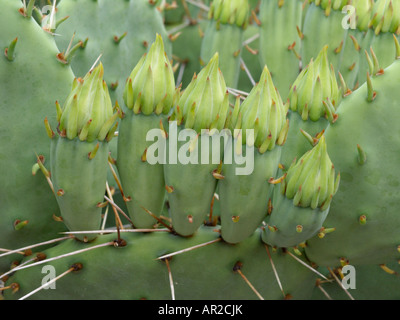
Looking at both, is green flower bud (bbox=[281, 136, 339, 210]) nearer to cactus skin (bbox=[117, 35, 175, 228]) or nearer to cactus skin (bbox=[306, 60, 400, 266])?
cactus skin (bbox=[306, 60, 400, 266])

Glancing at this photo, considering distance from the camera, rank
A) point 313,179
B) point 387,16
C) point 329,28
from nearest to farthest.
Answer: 1. point 313,179
2. point 387,16
3. point 329,28

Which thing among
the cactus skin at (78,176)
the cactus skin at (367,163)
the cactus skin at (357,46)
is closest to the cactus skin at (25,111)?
the cactus skin at (78,176)

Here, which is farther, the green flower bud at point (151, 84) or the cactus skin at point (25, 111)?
the cactus skin at point (25, 111)

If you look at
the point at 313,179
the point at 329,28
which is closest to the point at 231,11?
the point at 329,28

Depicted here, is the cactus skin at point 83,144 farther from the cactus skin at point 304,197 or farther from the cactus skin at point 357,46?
the cactus skin at point 357,46

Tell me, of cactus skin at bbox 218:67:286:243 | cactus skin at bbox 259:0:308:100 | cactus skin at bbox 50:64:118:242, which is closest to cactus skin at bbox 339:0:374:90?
cactus skin at bbox 259:0:308:100

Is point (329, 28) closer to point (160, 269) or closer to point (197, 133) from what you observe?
point (197, 133)

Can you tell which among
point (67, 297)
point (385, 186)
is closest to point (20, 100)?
point (67, 297)

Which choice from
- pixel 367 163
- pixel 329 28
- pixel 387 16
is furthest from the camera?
pixel 329 28
